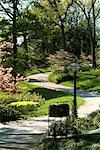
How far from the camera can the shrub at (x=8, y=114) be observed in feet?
75.4

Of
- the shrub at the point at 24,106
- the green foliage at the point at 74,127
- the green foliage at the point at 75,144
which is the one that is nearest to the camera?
the green foliage at the point at 75,144

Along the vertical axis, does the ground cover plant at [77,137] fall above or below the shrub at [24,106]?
above

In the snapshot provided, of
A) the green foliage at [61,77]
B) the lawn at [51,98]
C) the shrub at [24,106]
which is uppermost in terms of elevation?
the green foliage at [61,77]

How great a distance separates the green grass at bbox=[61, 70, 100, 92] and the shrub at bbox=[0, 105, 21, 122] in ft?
51.3

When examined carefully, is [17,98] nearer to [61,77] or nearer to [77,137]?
[77,137]

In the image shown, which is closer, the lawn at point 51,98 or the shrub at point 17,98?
the lawn at point 51,98

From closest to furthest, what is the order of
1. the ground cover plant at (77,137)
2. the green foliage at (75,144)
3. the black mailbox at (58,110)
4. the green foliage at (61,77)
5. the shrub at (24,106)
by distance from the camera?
1. the green foliage at (75,144)
2. the ground cover plant at (77,137)
3. the black mailbox at (58,110)
4. the shrub at (24,106)
5. the green foliage at (61,77)

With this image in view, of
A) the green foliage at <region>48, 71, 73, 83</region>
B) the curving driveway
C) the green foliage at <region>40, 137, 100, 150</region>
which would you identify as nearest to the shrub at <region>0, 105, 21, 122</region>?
the curving driveway

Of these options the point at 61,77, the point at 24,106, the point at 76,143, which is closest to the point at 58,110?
the point at 24,106

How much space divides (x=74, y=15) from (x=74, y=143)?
7588cm

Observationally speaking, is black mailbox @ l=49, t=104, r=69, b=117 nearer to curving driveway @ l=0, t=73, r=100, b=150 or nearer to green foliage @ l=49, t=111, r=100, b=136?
curving driveway @ l=0, t=73, r=100, b=150

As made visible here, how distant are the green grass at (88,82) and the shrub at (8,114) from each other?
15629 millimetres

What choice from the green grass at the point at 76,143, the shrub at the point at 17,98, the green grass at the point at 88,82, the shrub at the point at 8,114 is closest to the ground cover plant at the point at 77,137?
the green grass at the point at 76,143

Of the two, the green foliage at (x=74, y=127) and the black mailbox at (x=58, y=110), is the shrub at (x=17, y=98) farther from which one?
the green foliage at (x=74, y=127)
